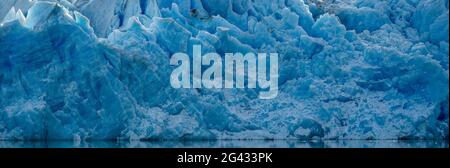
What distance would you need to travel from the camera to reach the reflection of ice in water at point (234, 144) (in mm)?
14492

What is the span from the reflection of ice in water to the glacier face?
0.66 m

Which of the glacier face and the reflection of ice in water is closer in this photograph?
the reflection of ice in water

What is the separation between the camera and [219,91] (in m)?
17.1

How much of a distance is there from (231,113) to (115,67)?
2.34 m

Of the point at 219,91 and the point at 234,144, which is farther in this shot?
the point at 219,91

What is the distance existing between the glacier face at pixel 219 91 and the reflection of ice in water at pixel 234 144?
25.9 inches

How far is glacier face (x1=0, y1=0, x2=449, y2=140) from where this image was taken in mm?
16609

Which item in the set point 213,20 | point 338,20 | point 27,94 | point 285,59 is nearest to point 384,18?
point 338,20

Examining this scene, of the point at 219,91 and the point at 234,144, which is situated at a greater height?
the point at 219,91

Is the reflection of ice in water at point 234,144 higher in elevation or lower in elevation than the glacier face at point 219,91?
lower

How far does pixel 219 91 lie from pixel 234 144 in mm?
2268

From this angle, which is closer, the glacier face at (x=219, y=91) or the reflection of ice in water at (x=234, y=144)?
the reflection of ice in water at (x=234, y=144)
